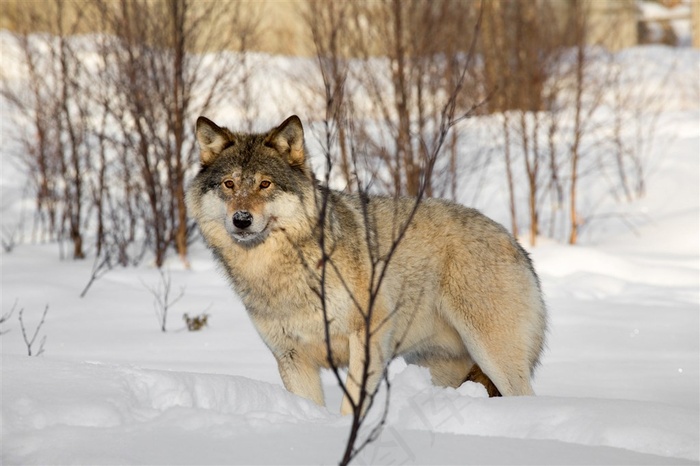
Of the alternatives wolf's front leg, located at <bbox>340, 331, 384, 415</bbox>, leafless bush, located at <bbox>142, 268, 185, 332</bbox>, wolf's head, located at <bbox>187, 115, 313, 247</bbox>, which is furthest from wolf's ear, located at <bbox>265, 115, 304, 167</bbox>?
leafless bush, located at <bbox>142, 268, 185, 332</bbox>

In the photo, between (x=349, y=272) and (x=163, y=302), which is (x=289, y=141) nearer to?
(x=349, y=272)

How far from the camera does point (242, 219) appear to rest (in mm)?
4336

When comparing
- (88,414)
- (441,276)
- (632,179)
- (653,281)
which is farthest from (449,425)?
(632,179)

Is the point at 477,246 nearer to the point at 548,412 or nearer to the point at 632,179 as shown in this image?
the point at 548,412

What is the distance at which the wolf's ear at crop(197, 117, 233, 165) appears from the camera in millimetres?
4758

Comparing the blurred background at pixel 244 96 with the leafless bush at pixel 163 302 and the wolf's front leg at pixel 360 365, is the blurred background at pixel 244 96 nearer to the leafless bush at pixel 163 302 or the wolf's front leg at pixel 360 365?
the leafless bush at pixel 163 302

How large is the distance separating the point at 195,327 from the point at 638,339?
377 centimetres

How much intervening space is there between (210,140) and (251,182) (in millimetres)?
498

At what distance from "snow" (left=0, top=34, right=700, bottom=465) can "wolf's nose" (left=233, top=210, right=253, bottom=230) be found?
774 millimetres

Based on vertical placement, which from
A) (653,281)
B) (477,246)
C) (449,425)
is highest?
(477,246)

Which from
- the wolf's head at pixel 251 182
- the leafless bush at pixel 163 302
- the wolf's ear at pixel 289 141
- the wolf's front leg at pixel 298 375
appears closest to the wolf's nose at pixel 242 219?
the wolf's head at pixel 251 182

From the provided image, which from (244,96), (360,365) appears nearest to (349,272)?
(360,365)

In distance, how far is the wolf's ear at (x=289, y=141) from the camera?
184 inches

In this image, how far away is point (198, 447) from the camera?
288 cm
